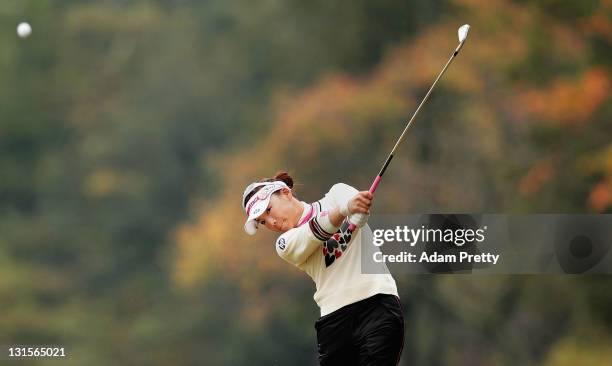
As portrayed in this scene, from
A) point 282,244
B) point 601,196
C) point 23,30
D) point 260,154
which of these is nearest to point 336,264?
point 282,244

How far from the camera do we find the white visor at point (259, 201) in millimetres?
4754

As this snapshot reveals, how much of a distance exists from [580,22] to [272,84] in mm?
6829

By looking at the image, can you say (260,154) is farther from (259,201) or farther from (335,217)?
(335,217)

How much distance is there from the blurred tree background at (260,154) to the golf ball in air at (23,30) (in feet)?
0.99

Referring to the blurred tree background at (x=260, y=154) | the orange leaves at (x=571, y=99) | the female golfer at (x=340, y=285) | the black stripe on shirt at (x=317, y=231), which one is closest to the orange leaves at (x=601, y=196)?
the blurred tree background at (x=260, y=154)

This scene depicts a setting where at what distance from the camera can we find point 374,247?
15.5ft

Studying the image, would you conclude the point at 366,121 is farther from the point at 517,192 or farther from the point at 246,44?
the point at 246,44

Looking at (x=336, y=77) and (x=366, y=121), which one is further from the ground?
(x=336, y=77)

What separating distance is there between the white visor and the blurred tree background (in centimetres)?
939

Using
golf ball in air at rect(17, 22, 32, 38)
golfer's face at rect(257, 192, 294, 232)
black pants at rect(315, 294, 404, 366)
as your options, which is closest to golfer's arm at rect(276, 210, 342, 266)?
golfer's face at rect(257, 192, 294, 232)

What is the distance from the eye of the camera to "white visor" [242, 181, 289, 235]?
4754mm

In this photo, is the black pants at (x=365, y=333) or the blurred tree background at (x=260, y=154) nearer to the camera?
the black pants at (x=365, y=333)

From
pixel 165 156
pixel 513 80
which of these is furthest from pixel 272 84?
pixel 513 80

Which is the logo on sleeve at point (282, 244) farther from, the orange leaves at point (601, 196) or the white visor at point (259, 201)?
the orange leaves at point (601, 196)
